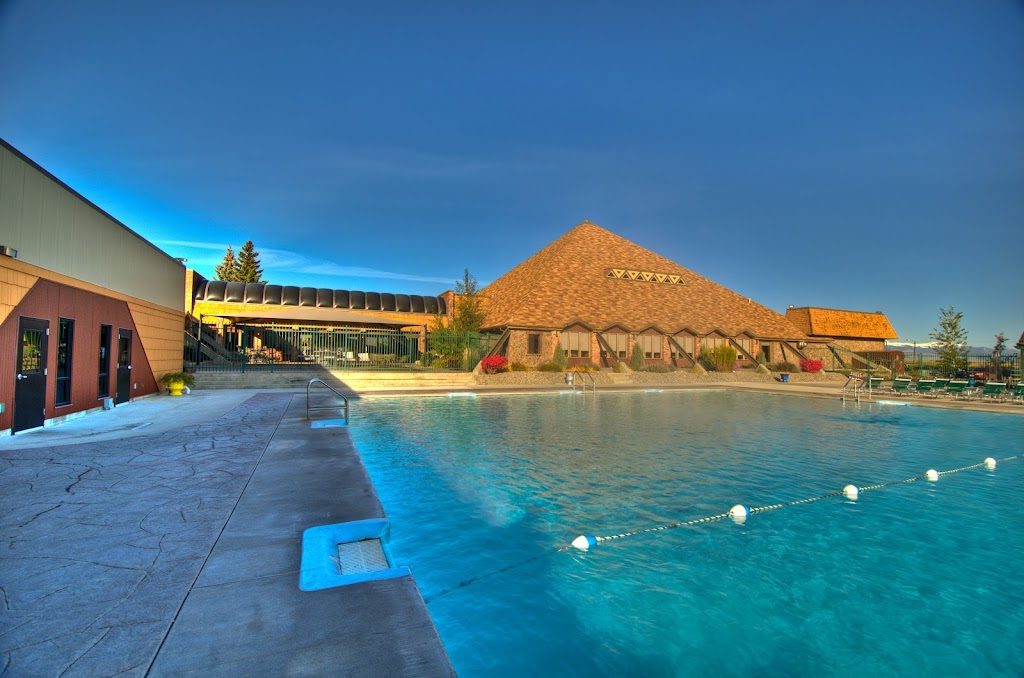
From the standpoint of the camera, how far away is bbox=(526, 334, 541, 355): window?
2959 centimetres

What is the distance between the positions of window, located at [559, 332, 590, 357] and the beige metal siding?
21.0 m

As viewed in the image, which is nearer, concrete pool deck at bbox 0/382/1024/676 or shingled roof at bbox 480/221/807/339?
concrete pool deck at bbox 0/382/1024/676

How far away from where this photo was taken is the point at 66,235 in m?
10.3

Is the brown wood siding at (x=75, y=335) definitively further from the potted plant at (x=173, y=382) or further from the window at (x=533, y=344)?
the window at (x=533, y=344)

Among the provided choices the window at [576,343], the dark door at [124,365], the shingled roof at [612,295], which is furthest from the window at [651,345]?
the dark door at [124,365]

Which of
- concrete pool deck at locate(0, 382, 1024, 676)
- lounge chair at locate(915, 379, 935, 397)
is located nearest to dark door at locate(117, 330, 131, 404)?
concrete pool deck at locate(0, 382, 1024, 676)

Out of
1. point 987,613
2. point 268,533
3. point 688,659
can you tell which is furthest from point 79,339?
point 987,613

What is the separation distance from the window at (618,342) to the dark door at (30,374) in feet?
87.5

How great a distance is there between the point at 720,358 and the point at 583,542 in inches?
1168

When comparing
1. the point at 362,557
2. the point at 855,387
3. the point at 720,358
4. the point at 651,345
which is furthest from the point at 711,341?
the point at 362,557

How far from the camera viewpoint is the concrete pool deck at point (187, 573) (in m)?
2.40

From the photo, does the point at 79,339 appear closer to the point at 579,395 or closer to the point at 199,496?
the point at 199,496

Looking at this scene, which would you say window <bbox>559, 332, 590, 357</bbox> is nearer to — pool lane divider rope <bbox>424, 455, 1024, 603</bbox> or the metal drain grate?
pool lane divider rope <bbox>424, 455, 1024, 603</bbox>

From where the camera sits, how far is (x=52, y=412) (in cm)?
983
